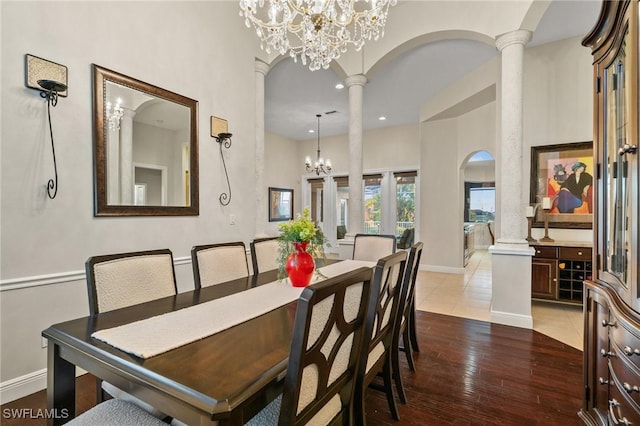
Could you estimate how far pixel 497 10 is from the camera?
11.0 ft

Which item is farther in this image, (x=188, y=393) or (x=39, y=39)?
(x=39, y=39)

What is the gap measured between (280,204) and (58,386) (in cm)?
715

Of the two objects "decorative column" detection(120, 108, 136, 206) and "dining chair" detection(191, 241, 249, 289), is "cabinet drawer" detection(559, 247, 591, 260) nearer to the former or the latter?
"dining chair" detection(191, 241, 249, 289)

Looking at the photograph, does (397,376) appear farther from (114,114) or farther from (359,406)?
(114,114)

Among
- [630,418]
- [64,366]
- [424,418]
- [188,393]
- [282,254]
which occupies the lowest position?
[424,418]

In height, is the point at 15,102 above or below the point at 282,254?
above

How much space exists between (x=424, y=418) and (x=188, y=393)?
1.58 meters

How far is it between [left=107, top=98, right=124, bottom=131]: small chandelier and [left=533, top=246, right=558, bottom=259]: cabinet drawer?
4.81 meters

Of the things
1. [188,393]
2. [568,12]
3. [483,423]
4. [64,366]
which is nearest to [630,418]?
[483,423]

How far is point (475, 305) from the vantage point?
4094 mm

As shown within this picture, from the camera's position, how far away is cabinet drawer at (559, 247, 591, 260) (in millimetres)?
3760

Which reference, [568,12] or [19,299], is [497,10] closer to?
[568,12]

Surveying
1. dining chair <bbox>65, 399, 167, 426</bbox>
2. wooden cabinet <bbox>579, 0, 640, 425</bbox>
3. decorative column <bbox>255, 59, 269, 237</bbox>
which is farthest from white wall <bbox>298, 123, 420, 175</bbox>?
dining chair <bbox>65, 399, 167, 426</bbox>

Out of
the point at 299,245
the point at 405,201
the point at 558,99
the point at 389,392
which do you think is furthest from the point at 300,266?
the point at 405,201
